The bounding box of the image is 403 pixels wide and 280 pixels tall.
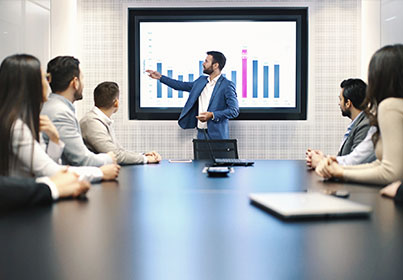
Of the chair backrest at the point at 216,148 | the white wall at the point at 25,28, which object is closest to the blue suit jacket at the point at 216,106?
the chair backrest at the point at 216,148

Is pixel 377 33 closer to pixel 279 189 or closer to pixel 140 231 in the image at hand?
pixel 279 189

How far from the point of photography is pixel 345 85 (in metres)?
3.13

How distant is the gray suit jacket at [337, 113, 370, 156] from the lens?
8.55 feet

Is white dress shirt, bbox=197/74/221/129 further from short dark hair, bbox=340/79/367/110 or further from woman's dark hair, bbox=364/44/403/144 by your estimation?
woman's dark hair, bbox=364/44/403/144

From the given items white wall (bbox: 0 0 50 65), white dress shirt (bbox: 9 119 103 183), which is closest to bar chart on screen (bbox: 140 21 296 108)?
white wall (bbox: 0 0 50 65)

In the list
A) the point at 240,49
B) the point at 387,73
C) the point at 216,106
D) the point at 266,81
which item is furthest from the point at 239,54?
the point at 387,73

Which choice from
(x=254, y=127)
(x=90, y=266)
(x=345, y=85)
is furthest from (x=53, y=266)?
(x=254, y=127)

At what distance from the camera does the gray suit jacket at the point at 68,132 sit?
221 centimetres

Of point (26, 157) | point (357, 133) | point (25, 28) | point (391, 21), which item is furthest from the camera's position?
point (391, 21)

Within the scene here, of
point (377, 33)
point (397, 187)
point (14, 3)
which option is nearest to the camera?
point (397, 187)

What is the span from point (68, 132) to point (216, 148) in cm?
177

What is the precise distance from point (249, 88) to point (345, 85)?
77.2 inches

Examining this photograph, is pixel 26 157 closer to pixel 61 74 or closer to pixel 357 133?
pixel 61 74

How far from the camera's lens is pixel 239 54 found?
498 centimetres
